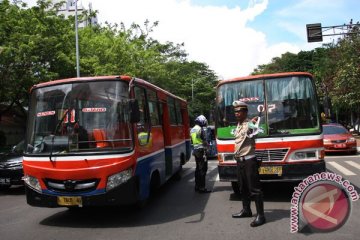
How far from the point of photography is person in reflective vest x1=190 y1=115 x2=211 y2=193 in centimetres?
1057

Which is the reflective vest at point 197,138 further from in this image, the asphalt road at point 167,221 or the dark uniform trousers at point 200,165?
the asphalt road at point 167,221

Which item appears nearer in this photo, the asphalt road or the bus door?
the asphalt road

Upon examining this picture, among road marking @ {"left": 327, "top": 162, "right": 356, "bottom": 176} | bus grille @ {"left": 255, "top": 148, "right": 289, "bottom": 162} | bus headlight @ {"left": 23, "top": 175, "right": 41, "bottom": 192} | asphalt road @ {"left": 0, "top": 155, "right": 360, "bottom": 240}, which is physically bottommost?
road marking @ {"left": 327, "top": 162, "right": 356, "bottom": 176}

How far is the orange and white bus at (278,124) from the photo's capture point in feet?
28.5

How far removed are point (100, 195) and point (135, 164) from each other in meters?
0.78

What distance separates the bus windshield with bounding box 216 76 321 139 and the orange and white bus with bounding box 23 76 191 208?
2.07m

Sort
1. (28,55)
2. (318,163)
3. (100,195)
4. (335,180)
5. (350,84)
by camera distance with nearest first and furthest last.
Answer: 1. (335,180)
2. (100,195)
3. (318,163)
4. (28,55)
5. (350,84)

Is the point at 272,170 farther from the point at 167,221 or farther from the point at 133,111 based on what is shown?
the point at 133,111

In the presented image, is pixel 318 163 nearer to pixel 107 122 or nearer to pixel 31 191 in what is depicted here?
pixel 107 122

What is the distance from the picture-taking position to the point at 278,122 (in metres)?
9.05

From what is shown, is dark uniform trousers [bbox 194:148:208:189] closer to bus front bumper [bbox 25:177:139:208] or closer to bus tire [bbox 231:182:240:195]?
bus tire [bbox 231:182:240:195]

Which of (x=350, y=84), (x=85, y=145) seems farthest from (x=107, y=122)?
(x=350, y=84)

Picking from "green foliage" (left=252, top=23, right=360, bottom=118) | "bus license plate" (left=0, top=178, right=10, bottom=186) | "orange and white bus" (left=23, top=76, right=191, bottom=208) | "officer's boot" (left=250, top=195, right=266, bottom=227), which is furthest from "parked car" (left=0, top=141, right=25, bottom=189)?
"green foliage" (left=252, top=23, right=360, bottom=118)

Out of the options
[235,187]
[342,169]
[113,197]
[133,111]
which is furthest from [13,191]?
[342,169]
